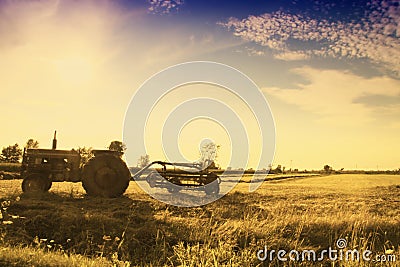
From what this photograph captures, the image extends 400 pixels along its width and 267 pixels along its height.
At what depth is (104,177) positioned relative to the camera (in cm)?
1366

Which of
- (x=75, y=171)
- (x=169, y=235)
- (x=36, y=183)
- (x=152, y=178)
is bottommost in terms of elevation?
(x=169, y=235)

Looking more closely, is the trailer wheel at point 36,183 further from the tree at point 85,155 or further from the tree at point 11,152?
the tree at point 11,152

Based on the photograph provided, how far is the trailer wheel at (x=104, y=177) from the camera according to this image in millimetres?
13609

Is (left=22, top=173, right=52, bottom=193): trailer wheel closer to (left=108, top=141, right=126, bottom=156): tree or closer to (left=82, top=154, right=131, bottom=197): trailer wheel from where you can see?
(left=82, top=154, right=131, bottom=197): trailer wheel

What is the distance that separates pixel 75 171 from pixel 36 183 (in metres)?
1.45

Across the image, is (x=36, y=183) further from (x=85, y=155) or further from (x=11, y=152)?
(x=11, y=152)

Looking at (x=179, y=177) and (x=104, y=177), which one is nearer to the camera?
(x=104, y=177)

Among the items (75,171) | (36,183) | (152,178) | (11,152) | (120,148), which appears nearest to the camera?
(36,183)

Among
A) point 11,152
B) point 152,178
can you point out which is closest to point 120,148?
point 152,178

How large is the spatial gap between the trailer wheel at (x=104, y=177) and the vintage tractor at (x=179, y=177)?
4.81 feet

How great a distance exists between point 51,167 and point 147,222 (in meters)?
6.86

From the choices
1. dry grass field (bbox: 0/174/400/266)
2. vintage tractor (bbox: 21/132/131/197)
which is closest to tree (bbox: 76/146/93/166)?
vintage tractor (bbox: 21/132/131/197)

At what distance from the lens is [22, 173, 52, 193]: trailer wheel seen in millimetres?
13367

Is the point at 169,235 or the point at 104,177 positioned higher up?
the point at 104,177
